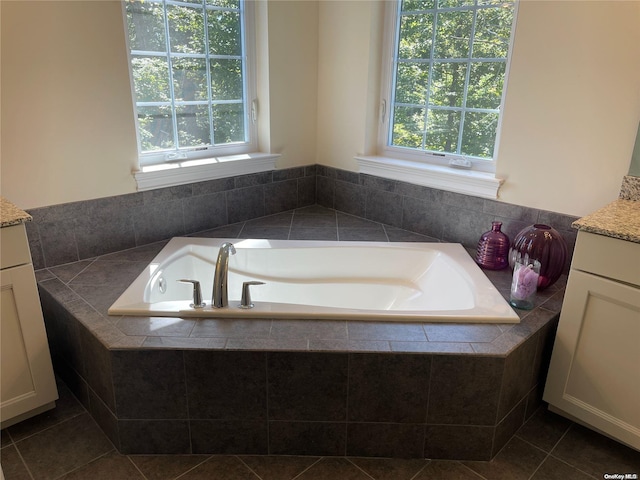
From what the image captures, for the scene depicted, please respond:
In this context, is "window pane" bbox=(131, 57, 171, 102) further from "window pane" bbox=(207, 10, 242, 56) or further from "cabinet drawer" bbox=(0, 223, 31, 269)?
"cabinet drawer" bbox=(0, 223, 31, 269)

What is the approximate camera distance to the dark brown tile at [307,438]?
1.75 metres

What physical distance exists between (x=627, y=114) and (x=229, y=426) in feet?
6.54

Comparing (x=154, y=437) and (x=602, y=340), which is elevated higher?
(x=602, y=340)

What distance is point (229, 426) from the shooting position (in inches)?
68.6

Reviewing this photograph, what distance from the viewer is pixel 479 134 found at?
2553 mm

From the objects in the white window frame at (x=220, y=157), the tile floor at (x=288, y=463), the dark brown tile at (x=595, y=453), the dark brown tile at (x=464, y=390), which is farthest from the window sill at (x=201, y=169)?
the dark brown tile at (x=595, y=453)

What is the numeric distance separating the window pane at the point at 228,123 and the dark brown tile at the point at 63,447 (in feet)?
5.50

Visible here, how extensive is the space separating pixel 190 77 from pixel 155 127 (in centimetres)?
34

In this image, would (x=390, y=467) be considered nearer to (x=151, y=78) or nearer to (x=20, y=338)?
(x=20, y=338)

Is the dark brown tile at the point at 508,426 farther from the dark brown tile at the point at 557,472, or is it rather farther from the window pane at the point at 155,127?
the window pane at the point at 155,127

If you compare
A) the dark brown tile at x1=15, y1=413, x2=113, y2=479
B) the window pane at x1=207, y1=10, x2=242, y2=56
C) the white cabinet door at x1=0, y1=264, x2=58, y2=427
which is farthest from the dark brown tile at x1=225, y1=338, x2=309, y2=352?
the window pane at x1=207, y1=10, x2=242, y2=56

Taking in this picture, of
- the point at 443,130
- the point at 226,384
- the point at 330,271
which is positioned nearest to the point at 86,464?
the point at 226,384

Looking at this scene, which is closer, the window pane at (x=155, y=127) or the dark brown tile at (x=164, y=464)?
the dark brown tile at (x=164, y=464)

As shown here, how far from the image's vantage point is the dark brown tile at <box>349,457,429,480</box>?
5.60 ft
